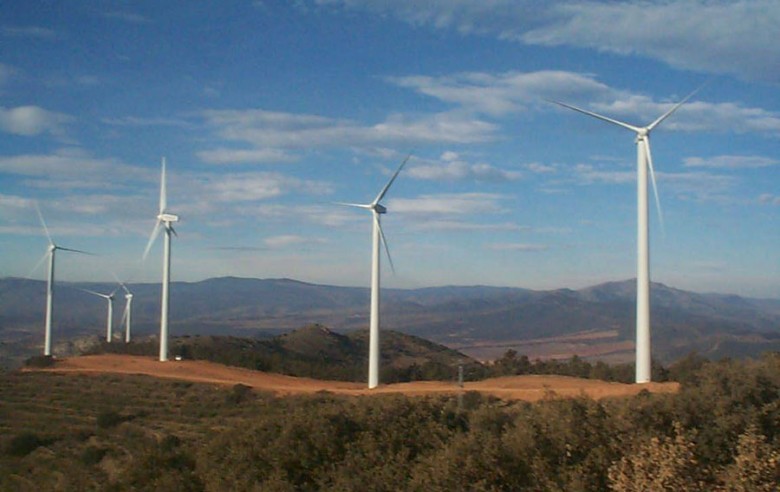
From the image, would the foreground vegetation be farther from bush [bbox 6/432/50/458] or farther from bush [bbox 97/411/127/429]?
bush [bbox 97/411/127/429]

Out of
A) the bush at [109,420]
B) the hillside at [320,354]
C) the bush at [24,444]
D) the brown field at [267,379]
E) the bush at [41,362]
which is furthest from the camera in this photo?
the hillside at [320,354]

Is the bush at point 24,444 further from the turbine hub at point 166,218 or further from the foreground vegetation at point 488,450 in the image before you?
the turbine hub at point 166,218

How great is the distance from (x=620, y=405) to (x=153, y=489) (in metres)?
8.87

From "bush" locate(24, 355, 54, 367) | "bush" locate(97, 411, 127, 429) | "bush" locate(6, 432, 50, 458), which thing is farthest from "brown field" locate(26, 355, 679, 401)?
"bush" locate(6, 432, 50, 458)

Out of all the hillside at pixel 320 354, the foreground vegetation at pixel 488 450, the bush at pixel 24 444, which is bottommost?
the hillside at pixel 320 354

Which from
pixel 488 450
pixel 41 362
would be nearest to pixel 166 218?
pixel 41 362

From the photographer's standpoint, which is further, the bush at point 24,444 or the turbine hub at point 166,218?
the turbine hub at point 166,218

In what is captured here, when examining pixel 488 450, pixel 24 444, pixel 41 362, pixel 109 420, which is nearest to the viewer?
pixel 488 450

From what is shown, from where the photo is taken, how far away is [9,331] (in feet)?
554

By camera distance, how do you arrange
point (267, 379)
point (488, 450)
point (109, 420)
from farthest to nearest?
point (267, 379), point (109, 420), point (488, 450)

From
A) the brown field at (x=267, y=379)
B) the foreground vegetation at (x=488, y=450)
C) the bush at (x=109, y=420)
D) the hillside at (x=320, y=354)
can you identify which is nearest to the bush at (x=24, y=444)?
the foreground vegetation at (x=488, y=450)

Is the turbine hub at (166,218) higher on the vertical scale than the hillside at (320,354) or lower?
higher

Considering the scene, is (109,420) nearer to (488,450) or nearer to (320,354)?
(488,450)

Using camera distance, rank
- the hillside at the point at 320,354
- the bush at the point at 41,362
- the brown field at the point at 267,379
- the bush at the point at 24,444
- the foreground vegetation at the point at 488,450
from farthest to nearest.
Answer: the hillside at the point at 320,354, the bush at the point at 41,362, the brown field at the point at 267,379, the bush at the point at 24,444, the foreground vegetation at the point at 488,450
